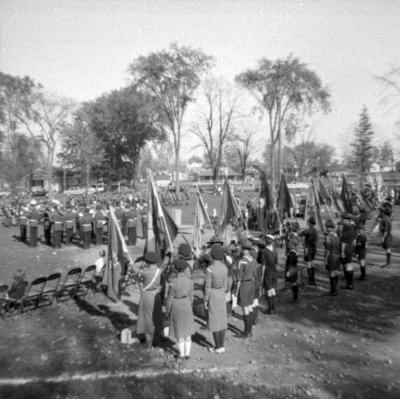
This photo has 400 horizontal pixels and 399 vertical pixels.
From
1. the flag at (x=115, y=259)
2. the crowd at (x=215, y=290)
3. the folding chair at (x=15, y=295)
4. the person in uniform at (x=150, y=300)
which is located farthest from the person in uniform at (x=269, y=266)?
the folding chair at (x=15, y=295)

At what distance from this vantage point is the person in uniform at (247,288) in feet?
22.4

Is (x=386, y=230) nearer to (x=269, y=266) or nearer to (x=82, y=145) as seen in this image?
(x=269, y=266)

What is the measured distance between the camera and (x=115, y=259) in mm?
8172

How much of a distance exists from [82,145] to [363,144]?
55.4 metres

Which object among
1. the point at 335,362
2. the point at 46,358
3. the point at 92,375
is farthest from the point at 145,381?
the point at 335,362

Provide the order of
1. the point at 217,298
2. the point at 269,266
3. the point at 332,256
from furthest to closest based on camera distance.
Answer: the point at 332,256, the point at 269,266, the point at 217,298

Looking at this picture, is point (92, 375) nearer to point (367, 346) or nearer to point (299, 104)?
point (367, 346)

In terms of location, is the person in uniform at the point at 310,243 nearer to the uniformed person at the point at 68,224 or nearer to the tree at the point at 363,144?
the uniformed person at the point at 68,224

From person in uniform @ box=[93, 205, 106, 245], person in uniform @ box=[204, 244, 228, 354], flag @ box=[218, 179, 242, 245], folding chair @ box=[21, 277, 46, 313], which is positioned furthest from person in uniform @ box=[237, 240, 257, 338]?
person in uniform @ box=[93, 205, 106, 245]

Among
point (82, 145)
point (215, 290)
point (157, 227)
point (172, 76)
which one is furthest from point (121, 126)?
point (215, 290)

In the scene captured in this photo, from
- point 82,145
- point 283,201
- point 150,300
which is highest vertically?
point 82,145

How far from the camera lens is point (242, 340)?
272 inches

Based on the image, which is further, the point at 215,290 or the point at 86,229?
the point at 86,229

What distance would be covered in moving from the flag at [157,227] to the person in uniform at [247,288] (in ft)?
7.35
